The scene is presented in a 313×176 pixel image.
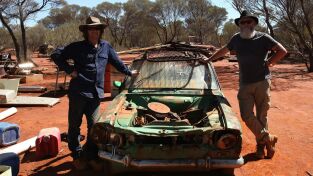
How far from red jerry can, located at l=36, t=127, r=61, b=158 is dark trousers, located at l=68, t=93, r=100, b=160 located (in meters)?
0.71

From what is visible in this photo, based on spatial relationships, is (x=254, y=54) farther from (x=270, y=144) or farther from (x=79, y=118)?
(x=79, y=118)

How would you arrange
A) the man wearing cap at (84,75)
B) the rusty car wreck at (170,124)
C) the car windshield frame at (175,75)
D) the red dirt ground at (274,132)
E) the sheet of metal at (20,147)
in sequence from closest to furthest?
the rusty car wreck at (170,124)
the man wearing cap at (84,75)
the red dirt ground at (274,132)
the car windshield frame at (175,75)
the sheet of metal at (20,147)

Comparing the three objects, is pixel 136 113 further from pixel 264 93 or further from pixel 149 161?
pixel 264 93

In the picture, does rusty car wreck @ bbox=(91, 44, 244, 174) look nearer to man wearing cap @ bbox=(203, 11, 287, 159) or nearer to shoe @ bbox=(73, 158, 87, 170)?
man wearing cap @ bbox=(203, 11, 287, 159)

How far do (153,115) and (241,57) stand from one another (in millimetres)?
1399

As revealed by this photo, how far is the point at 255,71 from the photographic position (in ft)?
17.8

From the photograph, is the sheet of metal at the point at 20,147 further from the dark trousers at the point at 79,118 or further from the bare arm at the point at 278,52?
the bare arm at the point at 278,52

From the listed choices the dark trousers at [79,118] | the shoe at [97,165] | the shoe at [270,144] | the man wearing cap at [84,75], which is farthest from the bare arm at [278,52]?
the shoe at [97,165]

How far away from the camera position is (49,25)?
65.2m

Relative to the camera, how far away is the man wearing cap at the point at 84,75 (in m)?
5.07

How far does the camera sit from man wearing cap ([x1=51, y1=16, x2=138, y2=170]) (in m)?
5.07

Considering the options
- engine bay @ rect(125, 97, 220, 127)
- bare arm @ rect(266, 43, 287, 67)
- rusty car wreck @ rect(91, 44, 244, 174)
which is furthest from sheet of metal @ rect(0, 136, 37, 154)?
bare arm @ rect(266, 43, 287, 67)

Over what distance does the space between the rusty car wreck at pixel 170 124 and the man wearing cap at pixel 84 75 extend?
0.35 metres

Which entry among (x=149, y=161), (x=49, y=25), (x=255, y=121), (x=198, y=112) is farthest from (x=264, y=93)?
(x=49, y=25)
